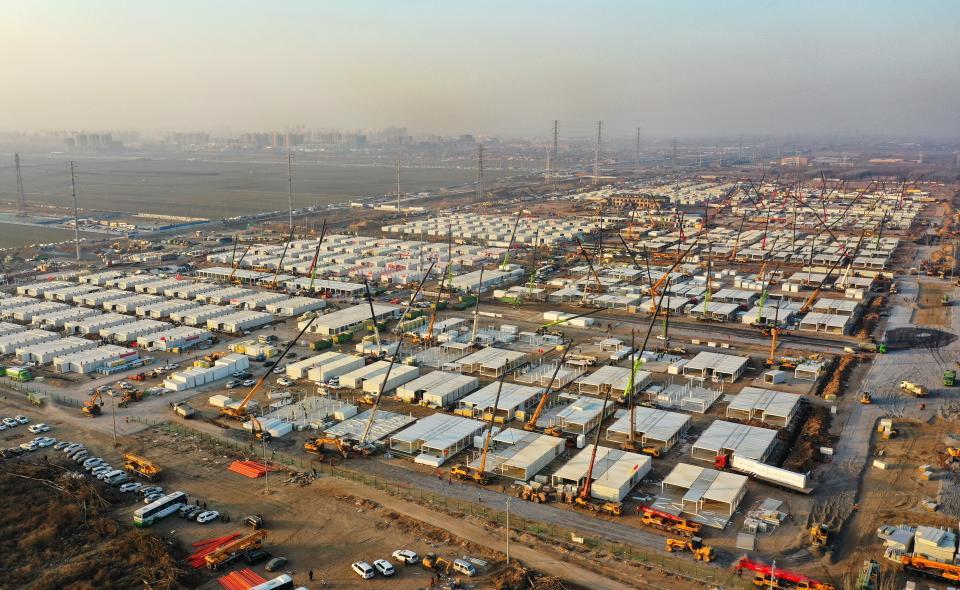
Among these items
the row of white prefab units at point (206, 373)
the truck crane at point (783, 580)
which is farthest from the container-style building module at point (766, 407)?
the row of white prefab units at point (206, 373)

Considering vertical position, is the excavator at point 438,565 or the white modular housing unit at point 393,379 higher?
the white modular housing unit at point 393,379

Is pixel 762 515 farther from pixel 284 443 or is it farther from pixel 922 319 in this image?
pixel 922 319

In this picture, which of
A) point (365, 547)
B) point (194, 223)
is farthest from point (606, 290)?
point (194, 223)

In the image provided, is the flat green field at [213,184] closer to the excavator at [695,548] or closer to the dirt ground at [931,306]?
the dirt ground at [931,306]

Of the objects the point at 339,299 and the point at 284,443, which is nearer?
the point at 284,443

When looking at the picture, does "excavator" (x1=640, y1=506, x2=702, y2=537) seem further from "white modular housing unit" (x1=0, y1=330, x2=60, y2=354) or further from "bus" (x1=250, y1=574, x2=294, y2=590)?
"white modular housing unit" (x1=0, y1=330, x2=60, y2=354)

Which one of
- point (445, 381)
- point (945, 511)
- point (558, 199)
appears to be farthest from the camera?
point (558, 199)

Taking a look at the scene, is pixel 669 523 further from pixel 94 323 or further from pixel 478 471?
pixel 94 323
